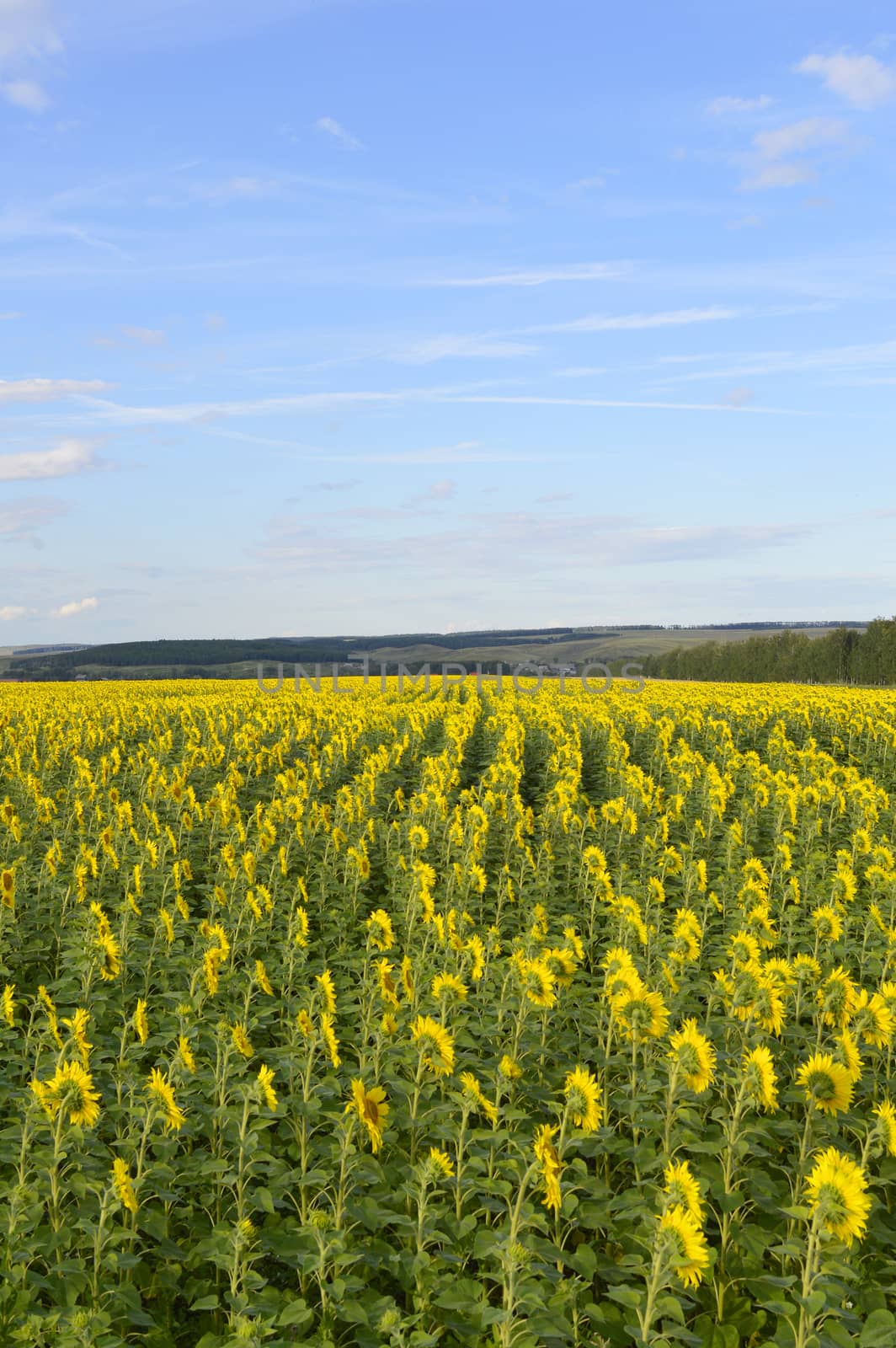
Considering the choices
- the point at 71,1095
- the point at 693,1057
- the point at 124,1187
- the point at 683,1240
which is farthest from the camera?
the point at 693,1057

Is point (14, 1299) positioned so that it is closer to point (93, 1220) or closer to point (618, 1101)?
point (93, 1220)

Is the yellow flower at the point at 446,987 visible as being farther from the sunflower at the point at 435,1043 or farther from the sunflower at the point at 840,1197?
the sunflower at the point at 840,1197

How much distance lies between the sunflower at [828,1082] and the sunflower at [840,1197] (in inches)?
40.9

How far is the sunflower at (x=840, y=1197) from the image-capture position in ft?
A: 12.3

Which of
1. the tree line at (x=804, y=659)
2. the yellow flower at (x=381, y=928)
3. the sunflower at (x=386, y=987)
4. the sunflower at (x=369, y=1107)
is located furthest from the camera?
the tree line at (x=804, y=659)

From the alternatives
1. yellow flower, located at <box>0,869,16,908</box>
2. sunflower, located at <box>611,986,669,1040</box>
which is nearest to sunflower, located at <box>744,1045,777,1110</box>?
sunflower, located at <box>611,986,669,1040</box>

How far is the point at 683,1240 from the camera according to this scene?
3.77 metres

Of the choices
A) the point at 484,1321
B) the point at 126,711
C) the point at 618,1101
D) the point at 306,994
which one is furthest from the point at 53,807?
the point at 126,711

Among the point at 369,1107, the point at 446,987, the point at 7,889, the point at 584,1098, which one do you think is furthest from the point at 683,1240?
the point at 7,889

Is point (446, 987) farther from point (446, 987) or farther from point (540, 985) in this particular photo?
point (540, 985)

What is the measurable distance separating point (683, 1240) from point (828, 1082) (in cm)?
156

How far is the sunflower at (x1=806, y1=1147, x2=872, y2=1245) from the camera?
3.75 m

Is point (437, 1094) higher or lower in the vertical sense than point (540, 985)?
lower

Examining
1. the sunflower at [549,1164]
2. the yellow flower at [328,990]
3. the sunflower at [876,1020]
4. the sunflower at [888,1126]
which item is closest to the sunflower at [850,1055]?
the sunflower at [888,1126]
